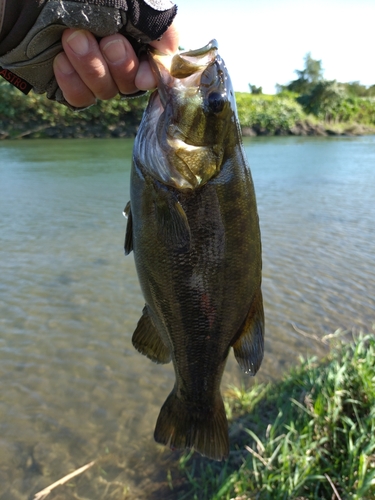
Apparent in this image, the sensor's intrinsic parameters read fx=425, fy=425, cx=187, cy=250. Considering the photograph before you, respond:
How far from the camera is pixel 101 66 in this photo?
6.34 feet

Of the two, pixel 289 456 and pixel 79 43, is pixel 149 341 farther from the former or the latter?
pixel 289 456

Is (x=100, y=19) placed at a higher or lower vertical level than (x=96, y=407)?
higher

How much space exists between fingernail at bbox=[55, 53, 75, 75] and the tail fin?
1817mm

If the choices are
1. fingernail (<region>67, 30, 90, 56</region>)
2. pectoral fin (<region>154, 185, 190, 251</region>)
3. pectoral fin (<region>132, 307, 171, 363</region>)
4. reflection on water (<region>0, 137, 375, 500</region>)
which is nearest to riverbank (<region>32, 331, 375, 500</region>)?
reflection on water (<region>0, 137, 375, 500</region>)

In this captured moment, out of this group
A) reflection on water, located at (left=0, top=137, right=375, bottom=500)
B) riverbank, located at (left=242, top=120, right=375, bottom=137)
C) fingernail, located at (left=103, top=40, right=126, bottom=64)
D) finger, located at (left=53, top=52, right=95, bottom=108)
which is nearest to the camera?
fingernail, located at (left=103, top=40, right=126, bottom=64)

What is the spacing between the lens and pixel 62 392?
4.88m

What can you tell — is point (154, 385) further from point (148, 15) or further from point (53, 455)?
point (148, 15)

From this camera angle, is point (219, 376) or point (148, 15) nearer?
point (148, 15)

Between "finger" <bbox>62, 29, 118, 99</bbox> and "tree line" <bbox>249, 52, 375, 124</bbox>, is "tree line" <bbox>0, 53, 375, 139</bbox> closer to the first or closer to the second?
"tree line" <bbox>249, 52, 375, 124</bbox>

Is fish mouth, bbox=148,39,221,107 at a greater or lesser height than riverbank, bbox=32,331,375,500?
greater

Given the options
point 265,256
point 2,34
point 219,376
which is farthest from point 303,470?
point 265,256

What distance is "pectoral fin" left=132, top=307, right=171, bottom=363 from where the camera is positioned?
7.74ft

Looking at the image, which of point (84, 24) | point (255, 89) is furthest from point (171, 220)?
point (255, 89)

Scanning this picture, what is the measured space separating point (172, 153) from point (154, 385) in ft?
12.1
